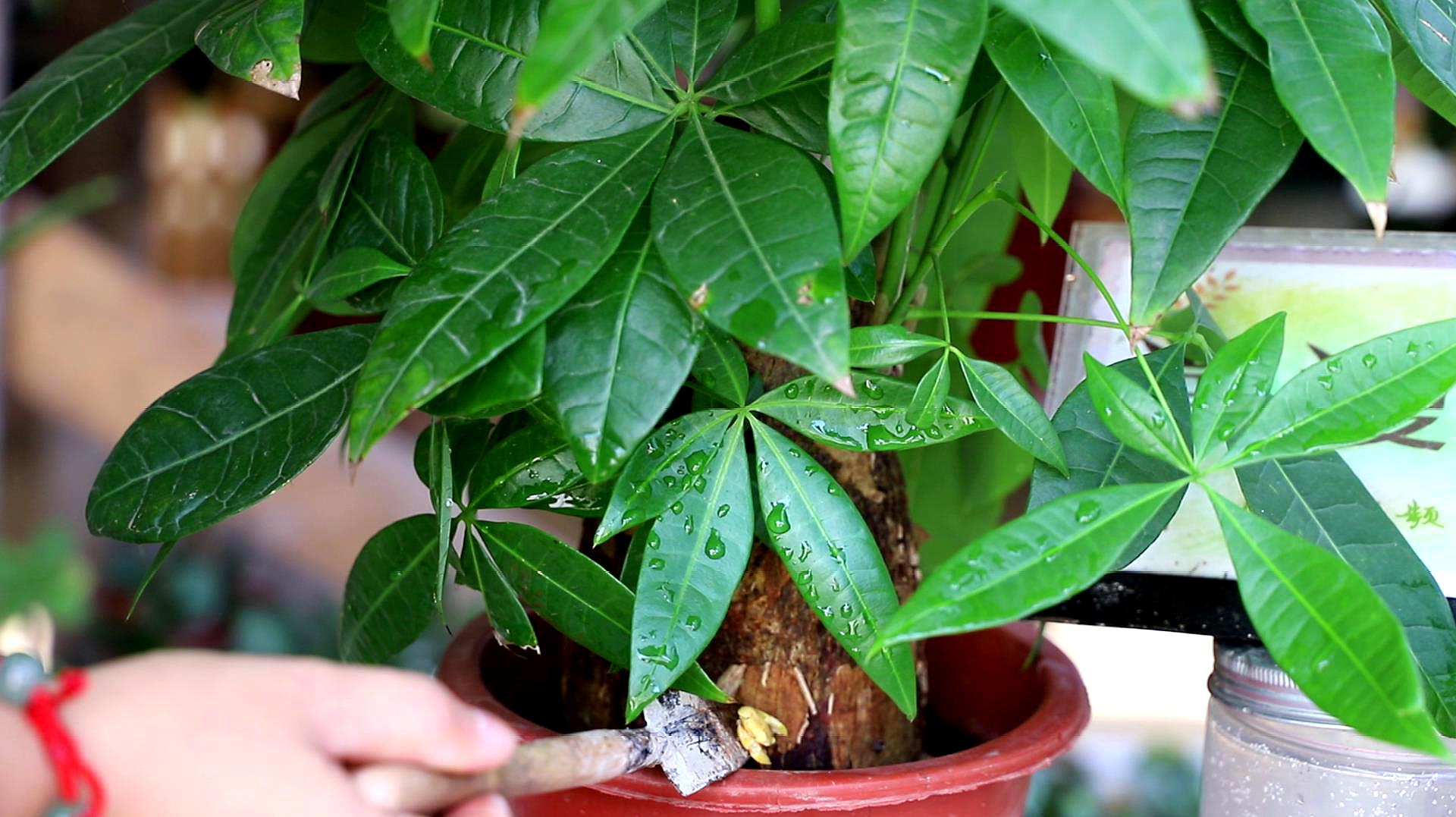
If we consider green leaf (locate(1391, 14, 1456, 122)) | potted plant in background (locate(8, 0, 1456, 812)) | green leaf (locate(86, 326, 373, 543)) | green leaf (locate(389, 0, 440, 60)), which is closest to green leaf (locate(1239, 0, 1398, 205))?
potted plant in background (locate(8, 0, 1456, 812))

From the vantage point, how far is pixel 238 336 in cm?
82

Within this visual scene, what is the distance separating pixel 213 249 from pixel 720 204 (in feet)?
7.95

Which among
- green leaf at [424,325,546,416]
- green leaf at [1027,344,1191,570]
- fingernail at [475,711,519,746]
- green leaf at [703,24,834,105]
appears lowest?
fingernail at [475,711,519,746]

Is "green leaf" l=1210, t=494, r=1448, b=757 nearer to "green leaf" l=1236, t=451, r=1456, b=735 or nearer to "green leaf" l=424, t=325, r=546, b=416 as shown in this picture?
"green leaf" l=1236, t=451, r=1456, b=735

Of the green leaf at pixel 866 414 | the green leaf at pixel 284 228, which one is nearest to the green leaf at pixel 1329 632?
the green leaf at pixel 866 414

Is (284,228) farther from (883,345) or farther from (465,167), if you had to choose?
(883,345)

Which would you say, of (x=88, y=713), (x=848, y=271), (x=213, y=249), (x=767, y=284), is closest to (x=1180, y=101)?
(x=767, y=284)

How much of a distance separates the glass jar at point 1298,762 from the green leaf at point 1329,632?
0.77 ft

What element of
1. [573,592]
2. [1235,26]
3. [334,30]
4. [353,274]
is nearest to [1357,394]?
[1235,26]

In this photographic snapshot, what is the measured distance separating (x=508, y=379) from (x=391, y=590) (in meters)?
0.25

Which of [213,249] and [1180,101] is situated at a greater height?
[1180,101]

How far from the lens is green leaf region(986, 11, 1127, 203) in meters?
0.51

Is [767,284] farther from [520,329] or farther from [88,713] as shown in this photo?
[88,713]

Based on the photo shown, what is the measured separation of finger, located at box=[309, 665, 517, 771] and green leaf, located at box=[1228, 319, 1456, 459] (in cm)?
35
